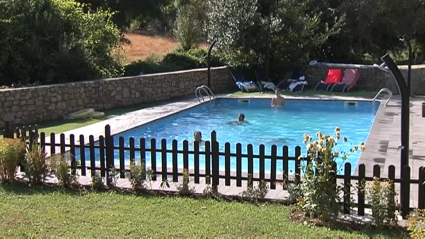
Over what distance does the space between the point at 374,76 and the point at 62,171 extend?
1683 centimetres

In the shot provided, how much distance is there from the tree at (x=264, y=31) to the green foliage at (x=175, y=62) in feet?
3.98

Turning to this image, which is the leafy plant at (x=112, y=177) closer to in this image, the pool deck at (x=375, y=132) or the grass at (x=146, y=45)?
the pool deck at (x=375, y=132)

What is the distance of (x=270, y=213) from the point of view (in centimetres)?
582

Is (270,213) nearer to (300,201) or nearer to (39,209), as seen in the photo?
(300,201)

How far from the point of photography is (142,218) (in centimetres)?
568

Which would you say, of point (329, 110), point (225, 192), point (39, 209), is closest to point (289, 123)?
point (329, 110)

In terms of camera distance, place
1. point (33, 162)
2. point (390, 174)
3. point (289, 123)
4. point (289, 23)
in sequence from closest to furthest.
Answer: point (390, 174)
point (33, 162)
point (289, 123)
point (289, 23)

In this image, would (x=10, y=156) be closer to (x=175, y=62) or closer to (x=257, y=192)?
(x=257, y=192)

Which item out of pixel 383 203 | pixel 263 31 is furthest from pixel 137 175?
pixel 263 31

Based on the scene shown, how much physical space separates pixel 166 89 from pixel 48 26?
4.62 meters

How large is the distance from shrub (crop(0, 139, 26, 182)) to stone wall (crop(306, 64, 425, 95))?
16040mm

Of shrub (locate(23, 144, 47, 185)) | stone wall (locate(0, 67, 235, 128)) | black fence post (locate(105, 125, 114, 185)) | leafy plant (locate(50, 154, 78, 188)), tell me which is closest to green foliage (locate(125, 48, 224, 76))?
stone wall (locate(0, 67, 235, 128))

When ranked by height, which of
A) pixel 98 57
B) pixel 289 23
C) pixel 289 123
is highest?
pixel 289 23

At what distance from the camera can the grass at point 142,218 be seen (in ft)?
17.0
